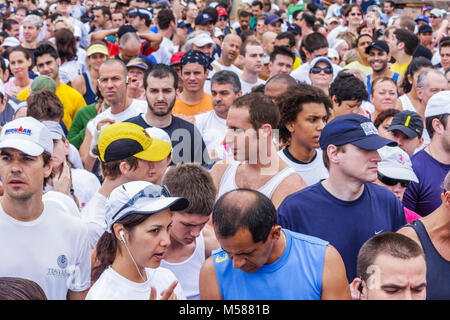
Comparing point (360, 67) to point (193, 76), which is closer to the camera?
point (193, 76)

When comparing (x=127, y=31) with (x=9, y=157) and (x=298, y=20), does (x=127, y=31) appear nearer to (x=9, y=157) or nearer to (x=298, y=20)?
(x=298, y=20)

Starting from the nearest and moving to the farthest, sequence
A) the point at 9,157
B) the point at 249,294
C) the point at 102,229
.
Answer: the point at 249,294 → the point at 9,157 → the point at 102,229

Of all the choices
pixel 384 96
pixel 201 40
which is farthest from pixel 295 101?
pixel 201 40

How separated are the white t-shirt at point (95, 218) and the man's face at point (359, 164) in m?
1.52

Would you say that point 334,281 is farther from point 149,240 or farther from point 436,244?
point 149,240

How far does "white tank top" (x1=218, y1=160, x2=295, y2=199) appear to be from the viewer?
4.00 meters

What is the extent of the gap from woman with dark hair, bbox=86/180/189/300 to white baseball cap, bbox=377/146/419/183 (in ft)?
5.89

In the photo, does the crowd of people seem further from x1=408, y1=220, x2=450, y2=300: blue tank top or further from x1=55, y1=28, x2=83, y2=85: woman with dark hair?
x1=55, y1=28, x2=83, y2=85: woman with dark hair

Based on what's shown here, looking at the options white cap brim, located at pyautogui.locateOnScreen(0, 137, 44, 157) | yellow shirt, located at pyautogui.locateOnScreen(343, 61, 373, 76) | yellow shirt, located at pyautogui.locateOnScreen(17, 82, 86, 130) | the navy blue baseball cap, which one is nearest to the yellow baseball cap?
white cap brim, located at pyautogui.locateOnScreen(0, 137, 44, 157)

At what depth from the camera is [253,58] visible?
7.78m

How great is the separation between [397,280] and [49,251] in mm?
1813
